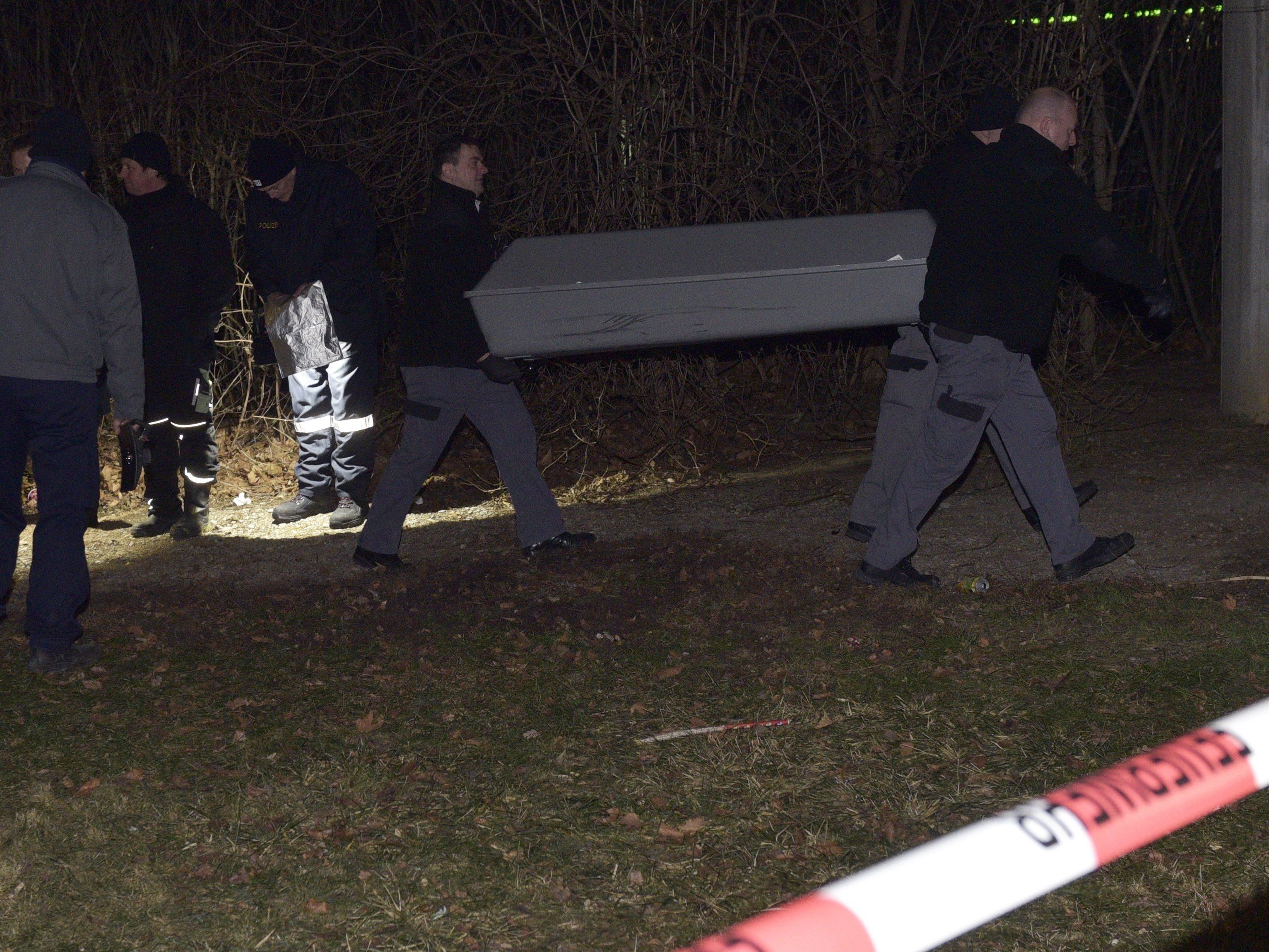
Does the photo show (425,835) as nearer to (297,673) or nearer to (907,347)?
(297,673)

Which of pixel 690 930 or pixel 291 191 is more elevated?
pixel 291 191

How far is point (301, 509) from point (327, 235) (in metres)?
1.44

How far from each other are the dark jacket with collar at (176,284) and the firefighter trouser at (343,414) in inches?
20.2

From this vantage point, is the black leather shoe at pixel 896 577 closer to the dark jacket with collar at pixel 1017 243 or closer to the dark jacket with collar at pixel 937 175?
the dark jacket with collar at pixel 1017 243

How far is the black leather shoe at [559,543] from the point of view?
5.96 m

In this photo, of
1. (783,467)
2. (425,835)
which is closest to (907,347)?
(783,467)

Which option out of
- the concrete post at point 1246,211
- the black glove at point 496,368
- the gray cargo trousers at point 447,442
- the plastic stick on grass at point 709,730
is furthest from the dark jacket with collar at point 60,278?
the concrete post at point 1246,211

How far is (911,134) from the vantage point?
7.43m

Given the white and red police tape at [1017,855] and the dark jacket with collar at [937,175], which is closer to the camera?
the white and red police tape at [1017,855]

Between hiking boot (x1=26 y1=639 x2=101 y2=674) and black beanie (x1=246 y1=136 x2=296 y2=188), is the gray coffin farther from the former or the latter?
hiking boot (x1=26 y1=639 x2=101 y2=674)

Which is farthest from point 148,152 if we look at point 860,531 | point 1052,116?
point 1052,116

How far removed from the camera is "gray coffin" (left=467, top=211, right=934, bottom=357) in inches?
218

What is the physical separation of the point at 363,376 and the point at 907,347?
2.75 m

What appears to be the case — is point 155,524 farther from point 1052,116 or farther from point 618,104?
point 1052,116
